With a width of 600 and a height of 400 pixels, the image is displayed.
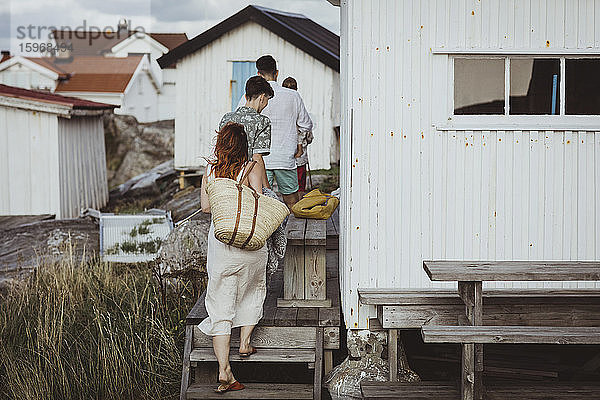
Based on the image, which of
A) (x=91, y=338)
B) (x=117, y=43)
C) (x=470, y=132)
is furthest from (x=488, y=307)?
(x=117, y=43)

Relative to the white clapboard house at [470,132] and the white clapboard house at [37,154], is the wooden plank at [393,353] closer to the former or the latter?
the white clapboard house at [470,132]

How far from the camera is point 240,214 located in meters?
5.77

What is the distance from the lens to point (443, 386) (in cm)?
614

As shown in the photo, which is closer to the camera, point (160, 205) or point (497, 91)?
point (497, 91)

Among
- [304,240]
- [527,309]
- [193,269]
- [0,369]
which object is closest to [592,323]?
[527,309]

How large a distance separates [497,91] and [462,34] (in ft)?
1.64

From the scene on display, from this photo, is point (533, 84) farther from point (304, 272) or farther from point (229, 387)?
point (229, 387)

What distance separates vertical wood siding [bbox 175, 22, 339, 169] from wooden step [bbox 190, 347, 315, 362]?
1297cm

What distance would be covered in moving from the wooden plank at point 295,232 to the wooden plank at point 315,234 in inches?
1.7

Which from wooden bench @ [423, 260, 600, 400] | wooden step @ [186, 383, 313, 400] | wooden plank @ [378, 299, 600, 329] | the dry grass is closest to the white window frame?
wooden bench @ [423, 260, 600, 400]

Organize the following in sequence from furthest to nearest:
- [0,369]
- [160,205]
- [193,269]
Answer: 1. [160,205]
2. [193,269]
3. [0,369]

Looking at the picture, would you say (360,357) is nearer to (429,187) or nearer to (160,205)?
(429,187)

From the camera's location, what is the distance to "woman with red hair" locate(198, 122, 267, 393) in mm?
5906

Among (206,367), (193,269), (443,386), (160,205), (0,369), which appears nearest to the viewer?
(443,386)
